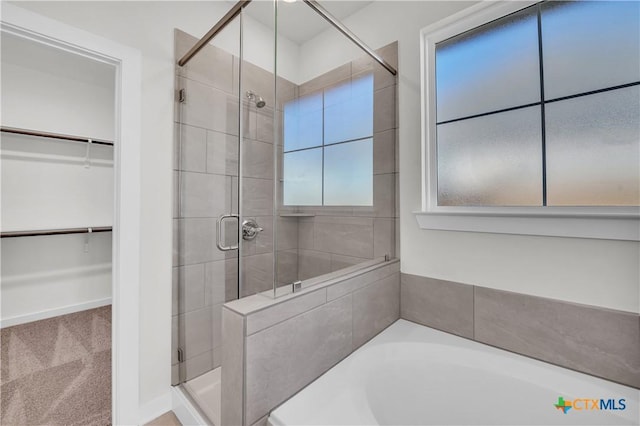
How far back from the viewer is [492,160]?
1.49m

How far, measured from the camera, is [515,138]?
4.59ft

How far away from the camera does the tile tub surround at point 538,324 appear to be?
3.66ft

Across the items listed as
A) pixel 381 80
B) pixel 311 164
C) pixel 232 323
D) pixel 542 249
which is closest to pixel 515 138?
pixel 542 249

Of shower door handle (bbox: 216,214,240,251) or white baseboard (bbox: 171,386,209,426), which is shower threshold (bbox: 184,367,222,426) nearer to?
white baseboard (bbox: 171,386,209,426)

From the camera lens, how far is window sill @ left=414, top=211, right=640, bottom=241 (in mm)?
1078

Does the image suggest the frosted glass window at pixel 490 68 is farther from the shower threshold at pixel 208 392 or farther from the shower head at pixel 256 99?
the shower threshold at pixel 208 392

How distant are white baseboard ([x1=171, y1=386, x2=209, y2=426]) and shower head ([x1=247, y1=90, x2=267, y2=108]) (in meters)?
1.67

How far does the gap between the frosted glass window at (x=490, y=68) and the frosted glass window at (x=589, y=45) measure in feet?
0.19

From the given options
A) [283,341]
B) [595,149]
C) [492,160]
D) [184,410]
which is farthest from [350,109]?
[184,410]

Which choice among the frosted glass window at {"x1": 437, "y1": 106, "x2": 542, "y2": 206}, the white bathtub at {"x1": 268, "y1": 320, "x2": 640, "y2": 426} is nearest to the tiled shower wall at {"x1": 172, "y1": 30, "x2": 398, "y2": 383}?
the frosted glass window at {"x1": 437, "y1": 106, "x2": 542, "y2": 206}

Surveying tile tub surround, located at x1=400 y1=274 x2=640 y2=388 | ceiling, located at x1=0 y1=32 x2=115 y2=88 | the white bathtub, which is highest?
ceiling, located at x1=0 y1=32 x2=115 y2=88

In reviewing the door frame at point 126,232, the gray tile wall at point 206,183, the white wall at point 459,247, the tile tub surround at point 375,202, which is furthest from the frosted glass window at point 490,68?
the door frame at point 126,232

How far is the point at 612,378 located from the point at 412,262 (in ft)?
3.19

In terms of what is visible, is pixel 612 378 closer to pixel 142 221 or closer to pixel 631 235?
pixel 631 235
